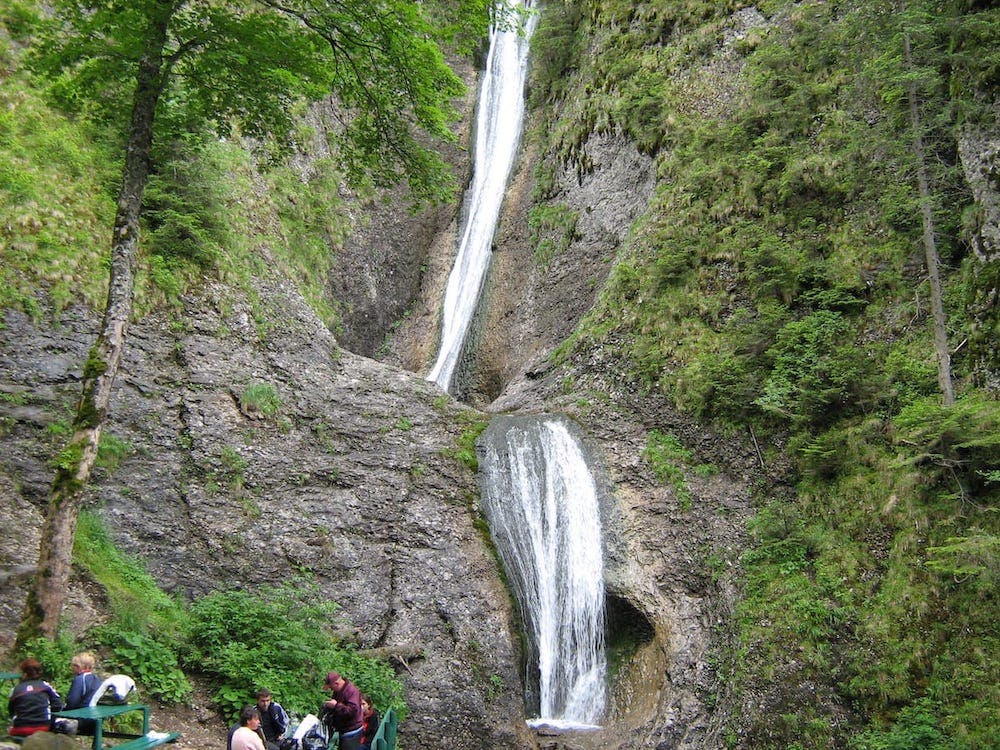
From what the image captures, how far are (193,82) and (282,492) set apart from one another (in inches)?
271

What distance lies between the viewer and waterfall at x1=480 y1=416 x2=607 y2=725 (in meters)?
12.7

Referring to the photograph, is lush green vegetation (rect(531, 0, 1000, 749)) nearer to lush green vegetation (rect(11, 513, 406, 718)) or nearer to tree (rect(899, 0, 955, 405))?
tree (rect(899, 0, 955, 405))

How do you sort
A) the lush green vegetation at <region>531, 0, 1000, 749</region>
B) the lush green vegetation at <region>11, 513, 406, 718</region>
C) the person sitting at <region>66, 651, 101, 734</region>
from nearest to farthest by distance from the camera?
the person sitting at <region>66, 651, 101, 734</region>, the lush green vegetation at <region>11, 513, 406, 718</region>, the lush green vegetation at <region>531, 0, 1000, 749</region>

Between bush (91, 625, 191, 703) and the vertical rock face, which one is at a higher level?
the vertical rock face

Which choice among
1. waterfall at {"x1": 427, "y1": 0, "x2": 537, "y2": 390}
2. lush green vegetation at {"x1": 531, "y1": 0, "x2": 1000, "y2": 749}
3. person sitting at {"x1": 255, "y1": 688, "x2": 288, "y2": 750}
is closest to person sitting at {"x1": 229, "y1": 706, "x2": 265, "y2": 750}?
person sitting at {"x1": 255, "y1": 688, "x2": 288, "y2": 750}

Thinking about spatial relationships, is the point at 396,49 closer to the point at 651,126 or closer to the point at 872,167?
the point at 872,167

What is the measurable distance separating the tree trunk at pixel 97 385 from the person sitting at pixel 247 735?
7.58ft

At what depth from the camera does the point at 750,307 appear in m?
15.7

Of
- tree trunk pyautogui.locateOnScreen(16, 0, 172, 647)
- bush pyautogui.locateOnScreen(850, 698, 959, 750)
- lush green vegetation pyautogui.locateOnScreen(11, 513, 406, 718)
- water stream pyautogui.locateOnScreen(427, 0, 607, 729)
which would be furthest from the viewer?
water stream pyautogui.locateOnScreen(427, 0, 607, 729)

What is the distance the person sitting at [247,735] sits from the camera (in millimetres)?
6227

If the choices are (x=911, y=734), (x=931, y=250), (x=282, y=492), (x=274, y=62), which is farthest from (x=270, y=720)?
(x=931, y=250)

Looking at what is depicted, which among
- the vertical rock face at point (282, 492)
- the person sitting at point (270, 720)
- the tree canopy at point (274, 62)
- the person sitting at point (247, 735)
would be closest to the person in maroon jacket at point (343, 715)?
the person sitting at point (270, 720)

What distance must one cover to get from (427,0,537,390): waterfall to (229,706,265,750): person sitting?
1555cm

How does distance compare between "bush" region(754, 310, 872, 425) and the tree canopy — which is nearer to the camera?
the tree canopy
